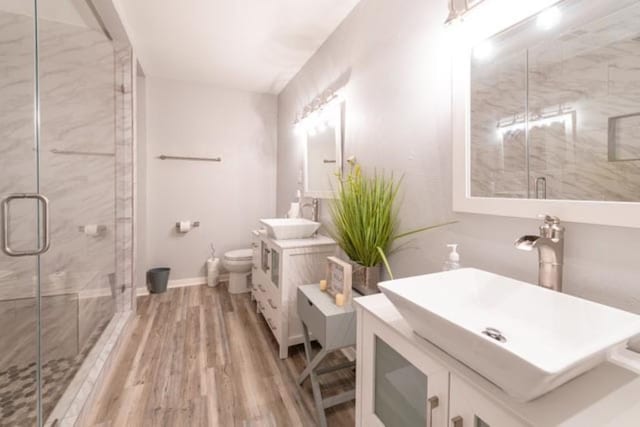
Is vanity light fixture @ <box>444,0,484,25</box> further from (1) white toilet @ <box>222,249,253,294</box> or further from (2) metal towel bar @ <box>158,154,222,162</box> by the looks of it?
(2) metal towel bar @ <box>158,154,222,162</box>

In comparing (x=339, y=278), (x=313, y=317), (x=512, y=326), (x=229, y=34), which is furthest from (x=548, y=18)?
(x=229, y=34)

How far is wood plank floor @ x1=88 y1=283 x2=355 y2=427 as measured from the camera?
4.87ft

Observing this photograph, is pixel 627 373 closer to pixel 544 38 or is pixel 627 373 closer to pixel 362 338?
pixel 362 338

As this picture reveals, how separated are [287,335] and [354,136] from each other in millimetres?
1502

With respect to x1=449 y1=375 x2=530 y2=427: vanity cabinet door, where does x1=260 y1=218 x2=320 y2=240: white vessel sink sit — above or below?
above

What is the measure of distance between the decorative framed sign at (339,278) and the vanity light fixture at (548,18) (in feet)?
4.08

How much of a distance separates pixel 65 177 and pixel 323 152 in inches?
75.6

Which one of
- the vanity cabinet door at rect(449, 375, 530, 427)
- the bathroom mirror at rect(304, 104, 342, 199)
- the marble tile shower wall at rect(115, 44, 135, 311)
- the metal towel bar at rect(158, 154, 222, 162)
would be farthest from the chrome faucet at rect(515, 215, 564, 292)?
the metal towel bar at rect(158, 154, 222, 162)

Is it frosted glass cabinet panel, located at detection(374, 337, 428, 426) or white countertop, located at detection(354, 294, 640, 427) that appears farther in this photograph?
frosted glass cabinet panel, located at detection(374, 337, 428, 426)

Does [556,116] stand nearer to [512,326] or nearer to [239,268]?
[512,326]

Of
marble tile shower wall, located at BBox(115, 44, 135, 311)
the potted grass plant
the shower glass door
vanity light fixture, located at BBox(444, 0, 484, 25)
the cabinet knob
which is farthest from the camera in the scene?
marble tile shower wall, located at BBox(115, 44, 135, 311)

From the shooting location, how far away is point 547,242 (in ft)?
2.73

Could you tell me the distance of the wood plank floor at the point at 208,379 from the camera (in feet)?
4.87

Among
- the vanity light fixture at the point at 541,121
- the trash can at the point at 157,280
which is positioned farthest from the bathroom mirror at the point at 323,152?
the trash can at the point at 157,280
